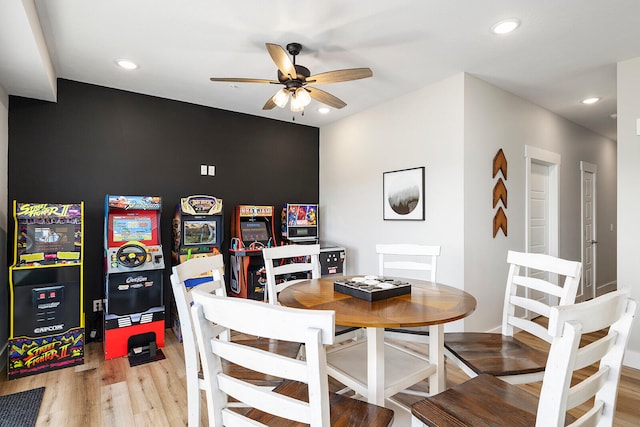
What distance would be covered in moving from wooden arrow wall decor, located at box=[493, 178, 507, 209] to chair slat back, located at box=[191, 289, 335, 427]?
3237mm

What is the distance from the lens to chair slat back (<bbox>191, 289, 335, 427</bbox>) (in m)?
0.81

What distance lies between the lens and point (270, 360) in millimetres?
906

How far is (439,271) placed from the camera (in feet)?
11.1

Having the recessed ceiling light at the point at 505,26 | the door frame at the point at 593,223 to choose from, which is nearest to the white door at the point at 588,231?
the door frame at the point at 593,223

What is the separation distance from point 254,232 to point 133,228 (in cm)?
134

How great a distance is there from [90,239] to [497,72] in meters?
4.46

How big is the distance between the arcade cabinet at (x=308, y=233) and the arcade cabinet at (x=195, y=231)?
39.8 inches

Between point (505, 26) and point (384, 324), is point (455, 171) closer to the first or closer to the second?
point (505, 26)

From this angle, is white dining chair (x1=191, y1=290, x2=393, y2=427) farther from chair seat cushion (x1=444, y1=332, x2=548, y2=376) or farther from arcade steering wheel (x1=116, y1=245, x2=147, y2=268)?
arcade steering wheel (x1=116, y1=245, x2=147, y2=268)

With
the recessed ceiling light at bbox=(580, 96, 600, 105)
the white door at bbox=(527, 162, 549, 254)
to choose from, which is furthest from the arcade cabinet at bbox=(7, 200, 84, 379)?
the recessed ceiling light at bbox=(580, 96, 600, 105)

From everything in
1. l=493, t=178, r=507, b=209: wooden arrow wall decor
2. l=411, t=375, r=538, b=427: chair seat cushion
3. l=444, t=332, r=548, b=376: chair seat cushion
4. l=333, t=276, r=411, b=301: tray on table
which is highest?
l=493, t=178, r=507, b=209: wooden arrow wall decor

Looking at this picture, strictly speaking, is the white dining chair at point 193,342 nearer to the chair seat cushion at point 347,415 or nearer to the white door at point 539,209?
the chair seat cushion at point 347,415

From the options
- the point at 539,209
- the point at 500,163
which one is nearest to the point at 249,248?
the point at 500,163

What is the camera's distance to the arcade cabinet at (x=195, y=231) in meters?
3.47
